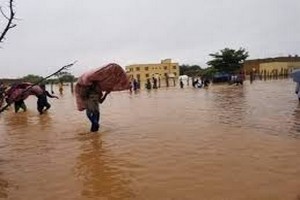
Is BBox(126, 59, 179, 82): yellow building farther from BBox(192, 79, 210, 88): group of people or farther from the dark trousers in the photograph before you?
the dark trousers

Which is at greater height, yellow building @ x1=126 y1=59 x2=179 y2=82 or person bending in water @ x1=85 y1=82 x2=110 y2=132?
person bending in water @ x1=85 y1=82 x2=110 y2=132

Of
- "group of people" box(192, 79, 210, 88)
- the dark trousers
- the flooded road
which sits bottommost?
"group of people" box(192, 79, 210, 88)

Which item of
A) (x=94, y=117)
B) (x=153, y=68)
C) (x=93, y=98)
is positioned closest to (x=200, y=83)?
(x=94, y=117)

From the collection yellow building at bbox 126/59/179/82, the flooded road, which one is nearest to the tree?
yellow building at bbox 126/59/179/82

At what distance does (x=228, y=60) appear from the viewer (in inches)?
2409

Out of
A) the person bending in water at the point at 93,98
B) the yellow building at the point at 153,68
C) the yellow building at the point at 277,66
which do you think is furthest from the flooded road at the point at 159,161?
the yellow building at the point at 153,68

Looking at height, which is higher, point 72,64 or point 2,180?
point 72,64

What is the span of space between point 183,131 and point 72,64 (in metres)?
7.26

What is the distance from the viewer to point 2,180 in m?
7.64

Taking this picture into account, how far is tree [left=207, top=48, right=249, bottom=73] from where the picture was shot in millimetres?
60875

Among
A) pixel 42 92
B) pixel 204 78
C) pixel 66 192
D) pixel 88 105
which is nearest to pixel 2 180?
pixel 66 192

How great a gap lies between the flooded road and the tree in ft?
155

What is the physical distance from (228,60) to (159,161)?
5400cm

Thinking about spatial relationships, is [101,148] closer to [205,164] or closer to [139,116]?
[205,164]
